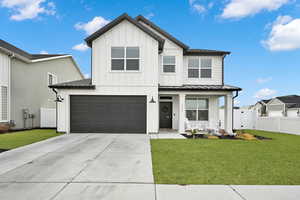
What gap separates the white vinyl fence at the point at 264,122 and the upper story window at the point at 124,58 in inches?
354

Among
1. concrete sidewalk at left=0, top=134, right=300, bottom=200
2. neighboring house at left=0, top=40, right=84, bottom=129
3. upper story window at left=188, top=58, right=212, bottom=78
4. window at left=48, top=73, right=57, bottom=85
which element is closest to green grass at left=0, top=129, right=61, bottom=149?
concrete sidewalk at left=0, top=134, right=300, bottom=200

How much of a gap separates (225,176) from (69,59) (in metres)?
20.7

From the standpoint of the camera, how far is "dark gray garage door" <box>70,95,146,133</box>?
11.1 metres

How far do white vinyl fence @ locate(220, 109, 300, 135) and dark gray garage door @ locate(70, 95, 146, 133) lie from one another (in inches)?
305

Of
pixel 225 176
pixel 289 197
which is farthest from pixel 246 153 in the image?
pixel 289 197

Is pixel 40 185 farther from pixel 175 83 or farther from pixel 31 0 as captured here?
pixel 31 0

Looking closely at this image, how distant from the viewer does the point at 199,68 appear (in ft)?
42.4

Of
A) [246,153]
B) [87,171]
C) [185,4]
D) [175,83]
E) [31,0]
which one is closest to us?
[87,171]

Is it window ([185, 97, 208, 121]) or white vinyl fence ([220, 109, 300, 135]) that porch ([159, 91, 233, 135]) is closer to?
window ([185, 97, 208, 121])

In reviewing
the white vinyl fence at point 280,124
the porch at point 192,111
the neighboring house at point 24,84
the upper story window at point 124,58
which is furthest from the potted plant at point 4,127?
the white vinyl fence at point 280,124

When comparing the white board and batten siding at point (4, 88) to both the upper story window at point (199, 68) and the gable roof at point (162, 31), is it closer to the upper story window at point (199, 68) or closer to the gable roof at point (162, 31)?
the gable roof at point (162, 31)

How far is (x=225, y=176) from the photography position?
13.2 ft

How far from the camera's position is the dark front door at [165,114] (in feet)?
43.9

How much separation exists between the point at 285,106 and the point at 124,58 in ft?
101
